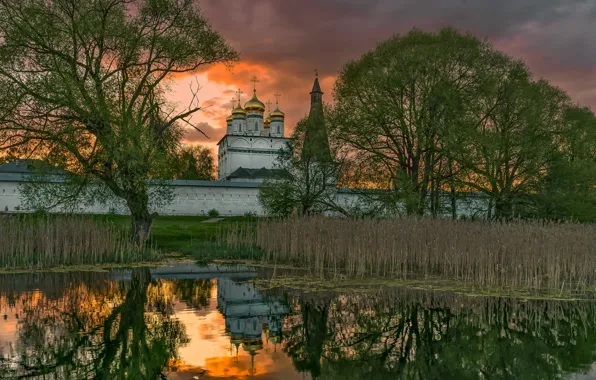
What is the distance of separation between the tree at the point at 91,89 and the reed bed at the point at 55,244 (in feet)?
8.52

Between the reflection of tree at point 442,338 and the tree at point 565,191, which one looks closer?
the reflection of tree at point 442,338

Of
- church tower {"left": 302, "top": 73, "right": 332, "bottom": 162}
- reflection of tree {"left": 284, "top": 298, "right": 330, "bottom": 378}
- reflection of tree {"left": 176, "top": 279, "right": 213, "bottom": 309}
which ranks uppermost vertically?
church tower {"left": 302, "top": 73, "right": 332, "bottom": 162}

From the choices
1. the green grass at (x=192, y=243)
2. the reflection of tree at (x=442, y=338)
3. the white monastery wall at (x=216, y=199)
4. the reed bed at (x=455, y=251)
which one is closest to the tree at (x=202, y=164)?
the white monastery wall at (x=216, y=199)

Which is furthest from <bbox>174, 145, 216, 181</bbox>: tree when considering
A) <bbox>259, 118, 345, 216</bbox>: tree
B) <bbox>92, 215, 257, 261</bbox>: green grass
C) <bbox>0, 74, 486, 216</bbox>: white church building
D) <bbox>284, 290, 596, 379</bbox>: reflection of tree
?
<bbox>284, 290, 596, 379</bbox>: reflection of tree

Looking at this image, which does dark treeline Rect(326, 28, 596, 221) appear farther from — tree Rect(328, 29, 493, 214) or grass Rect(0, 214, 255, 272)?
grass Rect(0, 214, 255, 272)

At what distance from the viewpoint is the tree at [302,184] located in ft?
74.7

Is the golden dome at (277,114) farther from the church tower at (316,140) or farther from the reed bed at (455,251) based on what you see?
the reed bed at (455,251)

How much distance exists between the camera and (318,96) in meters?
58.0

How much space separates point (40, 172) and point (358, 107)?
13380mm

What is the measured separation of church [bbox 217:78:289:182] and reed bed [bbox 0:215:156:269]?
1720 inches

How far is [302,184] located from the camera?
23.2m

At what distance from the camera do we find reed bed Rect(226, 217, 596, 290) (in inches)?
470

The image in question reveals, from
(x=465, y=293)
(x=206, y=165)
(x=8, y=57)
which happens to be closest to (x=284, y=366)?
(x=465, y=293)

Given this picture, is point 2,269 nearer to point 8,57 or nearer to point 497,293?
point 8,57
